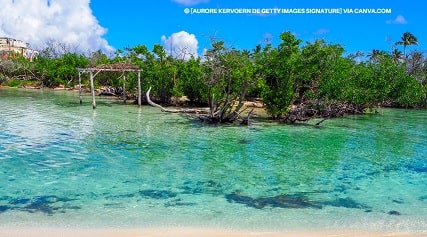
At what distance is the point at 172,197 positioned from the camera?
24.4ft

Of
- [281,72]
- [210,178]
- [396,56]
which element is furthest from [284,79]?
[396,56]

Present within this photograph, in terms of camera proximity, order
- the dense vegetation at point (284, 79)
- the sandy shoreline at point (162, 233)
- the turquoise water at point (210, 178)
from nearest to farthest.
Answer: the sandy shoreline at point (162, 233)
the turquoise water at point (210, 178)
the dense vegetation at point (284, 79)

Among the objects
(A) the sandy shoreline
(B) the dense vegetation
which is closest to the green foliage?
(B) the dense vegetation

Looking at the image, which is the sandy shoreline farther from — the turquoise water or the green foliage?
the green foliage

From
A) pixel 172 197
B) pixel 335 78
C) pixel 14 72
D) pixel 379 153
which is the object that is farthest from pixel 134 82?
pixel 14 72

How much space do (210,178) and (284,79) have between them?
11.6m

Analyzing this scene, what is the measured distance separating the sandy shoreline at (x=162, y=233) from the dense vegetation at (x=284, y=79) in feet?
36.9

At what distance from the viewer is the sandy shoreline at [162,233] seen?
5.48 meters

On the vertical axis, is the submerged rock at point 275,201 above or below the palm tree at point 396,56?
below

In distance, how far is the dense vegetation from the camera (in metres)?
17.9

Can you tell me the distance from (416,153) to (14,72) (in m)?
48.3

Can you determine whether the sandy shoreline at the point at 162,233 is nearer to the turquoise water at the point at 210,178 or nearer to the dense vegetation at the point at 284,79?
the turquoise water at the point at 210,178

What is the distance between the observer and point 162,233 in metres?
5.63

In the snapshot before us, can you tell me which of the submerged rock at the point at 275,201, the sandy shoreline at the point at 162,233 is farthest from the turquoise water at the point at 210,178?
the sandy shoreline at the point at 162,233
